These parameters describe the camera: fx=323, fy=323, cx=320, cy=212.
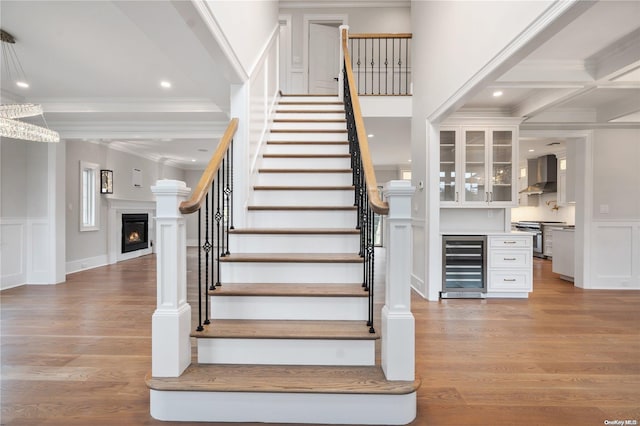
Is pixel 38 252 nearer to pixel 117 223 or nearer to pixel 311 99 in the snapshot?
pixel 117 223

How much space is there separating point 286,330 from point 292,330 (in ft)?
0.12

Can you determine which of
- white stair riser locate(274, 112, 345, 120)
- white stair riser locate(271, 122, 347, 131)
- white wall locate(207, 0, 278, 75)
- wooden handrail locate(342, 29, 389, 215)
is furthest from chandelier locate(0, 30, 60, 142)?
wooden handrail locate(342, 29, 389, 215)

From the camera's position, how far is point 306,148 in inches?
157

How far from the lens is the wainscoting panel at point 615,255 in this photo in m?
5.03

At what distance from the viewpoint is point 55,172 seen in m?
5.28

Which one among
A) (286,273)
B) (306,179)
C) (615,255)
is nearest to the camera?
(286,273)

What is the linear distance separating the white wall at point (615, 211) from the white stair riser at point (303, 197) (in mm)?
4454

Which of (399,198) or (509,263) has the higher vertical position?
(399,198)

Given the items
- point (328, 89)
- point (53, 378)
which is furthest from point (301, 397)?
point (328, 89)

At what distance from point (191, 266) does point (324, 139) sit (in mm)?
4186

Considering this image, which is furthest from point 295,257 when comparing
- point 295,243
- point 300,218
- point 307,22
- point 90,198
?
point 90,198

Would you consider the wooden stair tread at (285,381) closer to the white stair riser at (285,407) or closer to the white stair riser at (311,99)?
the white stair riser at (285,407)

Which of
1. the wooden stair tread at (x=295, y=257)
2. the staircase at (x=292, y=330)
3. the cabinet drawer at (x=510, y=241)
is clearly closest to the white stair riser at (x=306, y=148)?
the staircase at (x=292, y=330)

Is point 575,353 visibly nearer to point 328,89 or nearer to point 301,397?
point 301,397
